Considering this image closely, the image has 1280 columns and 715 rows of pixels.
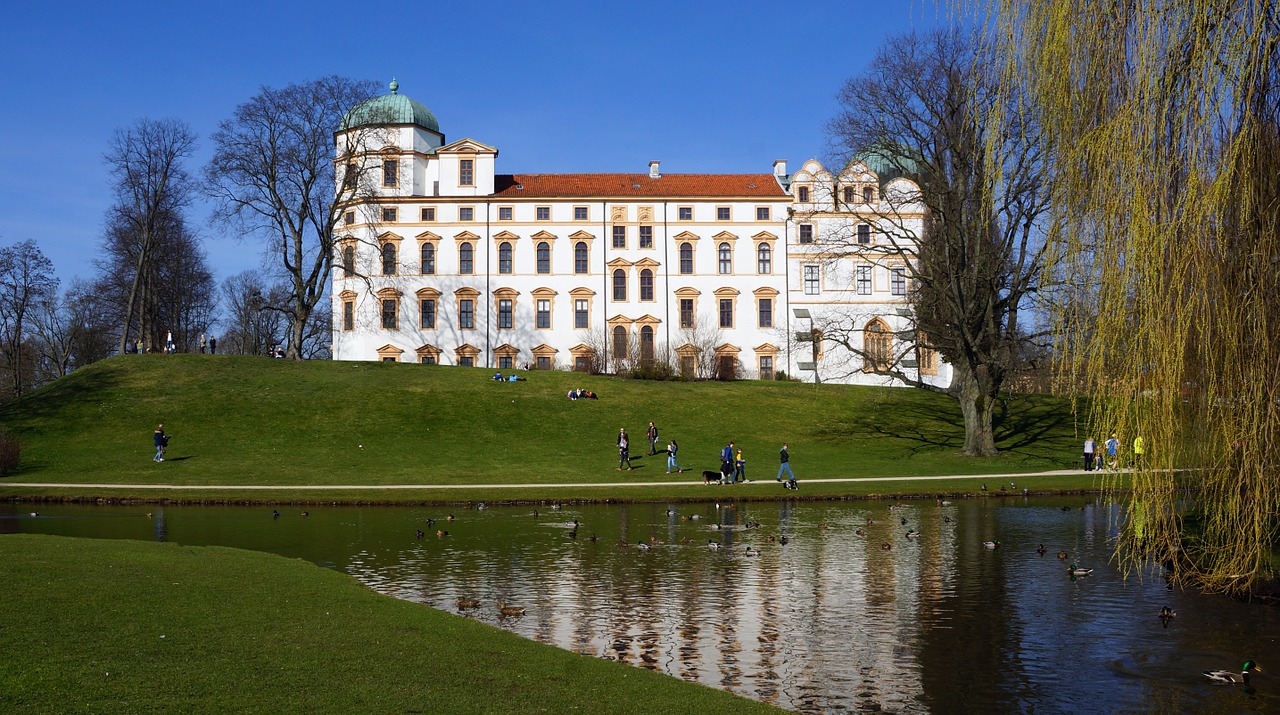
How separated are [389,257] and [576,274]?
609 inches

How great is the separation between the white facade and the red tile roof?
1.44 ft

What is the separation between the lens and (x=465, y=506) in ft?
118

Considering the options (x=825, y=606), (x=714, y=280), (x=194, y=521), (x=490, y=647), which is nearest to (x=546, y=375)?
(x=714, y=280)

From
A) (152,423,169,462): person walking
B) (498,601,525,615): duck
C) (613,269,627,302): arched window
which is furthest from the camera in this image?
(613,269,627,302): arched window

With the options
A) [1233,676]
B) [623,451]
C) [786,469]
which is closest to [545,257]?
[623,451]

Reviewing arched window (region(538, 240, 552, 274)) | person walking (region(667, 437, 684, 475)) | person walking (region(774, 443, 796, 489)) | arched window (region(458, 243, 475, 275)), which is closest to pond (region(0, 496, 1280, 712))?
person walking (region(774, 443, 796, 489))

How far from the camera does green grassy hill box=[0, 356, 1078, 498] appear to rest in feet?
153

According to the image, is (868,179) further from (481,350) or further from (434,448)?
(434,448)

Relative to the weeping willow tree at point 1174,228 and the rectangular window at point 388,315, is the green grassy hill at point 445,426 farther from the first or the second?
the weeping willow tree at point 1174,228

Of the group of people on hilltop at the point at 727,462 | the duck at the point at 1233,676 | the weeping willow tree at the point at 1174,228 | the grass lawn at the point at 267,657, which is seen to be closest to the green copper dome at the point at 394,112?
the group of people on hilltop at the point at 727,462

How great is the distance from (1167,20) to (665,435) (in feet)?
145

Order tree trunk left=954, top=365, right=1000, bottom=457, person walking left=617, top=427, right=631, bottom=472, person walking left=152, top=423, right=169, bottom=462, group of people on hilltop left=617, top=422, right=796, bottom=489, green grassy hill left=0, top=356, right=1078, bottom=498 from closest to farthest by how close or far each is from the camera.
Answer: group of people on hilltop left=617, top=422, right=796, bottom=489 < green grassy hill left=0, top=356, right=1078, bottom=498 < person walking left=152, top=423, right=169, bottom=462 < person walking left=617, top=427, right=631, bottom=472 < tree trunk left=954, top=365, right=1000, bottom=457

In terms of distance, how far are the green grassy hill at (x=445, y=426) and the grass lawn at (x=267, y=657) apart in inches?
1095

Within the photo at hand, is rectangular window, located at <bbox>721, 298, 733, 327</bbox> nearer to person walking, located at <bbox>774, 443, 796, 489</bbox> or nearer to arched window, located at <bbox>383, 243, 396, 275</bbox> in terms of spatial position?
arched window, located at <bbox>383, 243, 396, 275</bbox>
